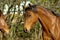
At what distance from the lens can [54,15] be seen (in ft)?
25.3

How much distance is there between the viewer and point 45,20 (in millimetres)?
7656

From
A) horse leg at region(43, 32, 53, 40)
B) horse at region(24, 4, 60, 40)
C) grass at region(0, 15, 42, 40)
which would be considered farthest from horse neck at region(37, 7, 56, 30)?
grass at region(0, 15, 42, 40)

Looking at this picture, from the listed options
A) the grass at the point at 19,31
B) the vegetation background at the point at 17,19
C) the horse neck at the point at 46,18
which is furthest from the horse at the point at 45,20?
the grass at the point at 19,31

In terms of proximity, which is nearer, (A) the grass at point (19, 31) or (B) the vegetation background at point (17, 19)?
(B) the vegetation background at point (17, 19)

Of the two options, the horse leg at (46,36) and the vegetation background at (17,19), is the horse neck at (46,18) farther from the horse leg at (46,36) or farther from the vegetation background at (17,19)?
the vegetation background at (17,19)

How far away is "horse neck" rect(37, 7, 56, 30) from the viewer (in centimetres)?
760

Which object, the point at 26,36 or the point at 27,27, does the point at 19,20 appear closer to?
the point at 26,36

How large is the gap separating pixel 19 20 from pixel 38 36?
1.22 metres

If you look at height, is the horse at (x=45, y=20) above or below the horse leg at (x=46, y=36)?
above

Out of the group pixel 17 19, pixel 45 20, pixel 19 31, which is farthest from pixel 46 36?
pixel 19 31

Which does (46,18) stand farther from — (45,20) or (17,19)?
(17,19)

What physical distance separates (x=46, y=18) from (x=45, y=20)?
0.22 feet

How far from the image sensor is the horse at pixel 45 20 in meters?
7.45

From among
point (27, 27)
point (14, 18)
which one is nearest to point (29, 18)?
point (27, 27)
